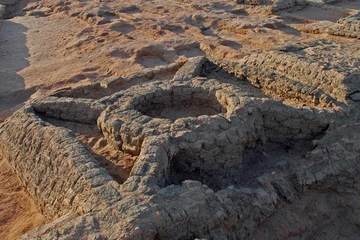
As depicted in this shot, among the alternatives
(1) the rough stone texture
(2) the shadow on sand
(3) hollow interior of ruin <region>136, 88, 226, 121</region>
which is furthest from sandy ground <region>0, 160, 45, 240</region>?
(1) the rough stone texture

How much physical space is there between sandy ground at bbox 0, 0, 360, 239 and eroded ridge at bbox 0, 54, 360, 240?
9.24 feet

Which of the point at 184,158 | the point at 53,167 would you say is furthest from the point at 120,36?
the point at 184,158

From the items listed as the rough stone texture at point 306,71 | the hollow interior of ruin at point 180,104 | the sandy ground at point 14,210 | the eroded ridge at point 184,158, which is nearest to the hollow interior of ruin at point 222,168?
the eroded ridge at point 184,158

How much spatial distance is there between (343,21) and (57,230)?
7516 mm

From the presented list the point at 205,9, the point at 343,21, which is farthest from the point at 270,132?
the point at 205,9

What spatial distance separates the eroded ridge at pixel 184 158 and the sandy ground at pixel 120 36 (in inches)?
111

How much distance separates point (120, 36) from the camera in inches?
447

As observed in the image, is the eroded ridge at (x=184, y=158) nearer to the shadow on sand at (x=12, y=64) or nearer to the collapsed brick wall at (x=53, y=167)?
the collapsed brick wall at (x=53, y=167)

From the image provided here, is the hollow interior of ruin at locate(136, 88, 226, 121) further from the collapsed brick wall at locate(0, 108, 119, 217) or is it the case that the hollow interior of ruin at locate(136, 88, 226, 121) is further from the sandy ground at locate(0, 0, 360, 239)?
the sandy ground at locate(0, 0, 360, 239)

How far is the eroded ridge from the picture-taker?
14.2 ft

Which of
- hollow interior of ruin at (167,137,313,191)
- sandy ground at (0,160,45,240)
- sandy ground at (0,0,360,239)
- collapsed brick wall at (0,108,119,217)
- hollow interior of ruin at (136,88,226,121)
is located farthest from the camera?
sandy ground at (0,0,360,239)

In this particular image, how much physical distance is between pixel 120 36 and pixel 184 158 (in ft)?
22.2

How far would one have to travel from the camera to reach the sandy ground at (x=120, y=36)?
9703mm

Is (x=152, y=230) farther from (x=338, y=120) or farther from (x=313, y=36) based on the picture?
(x=313, y=36)
